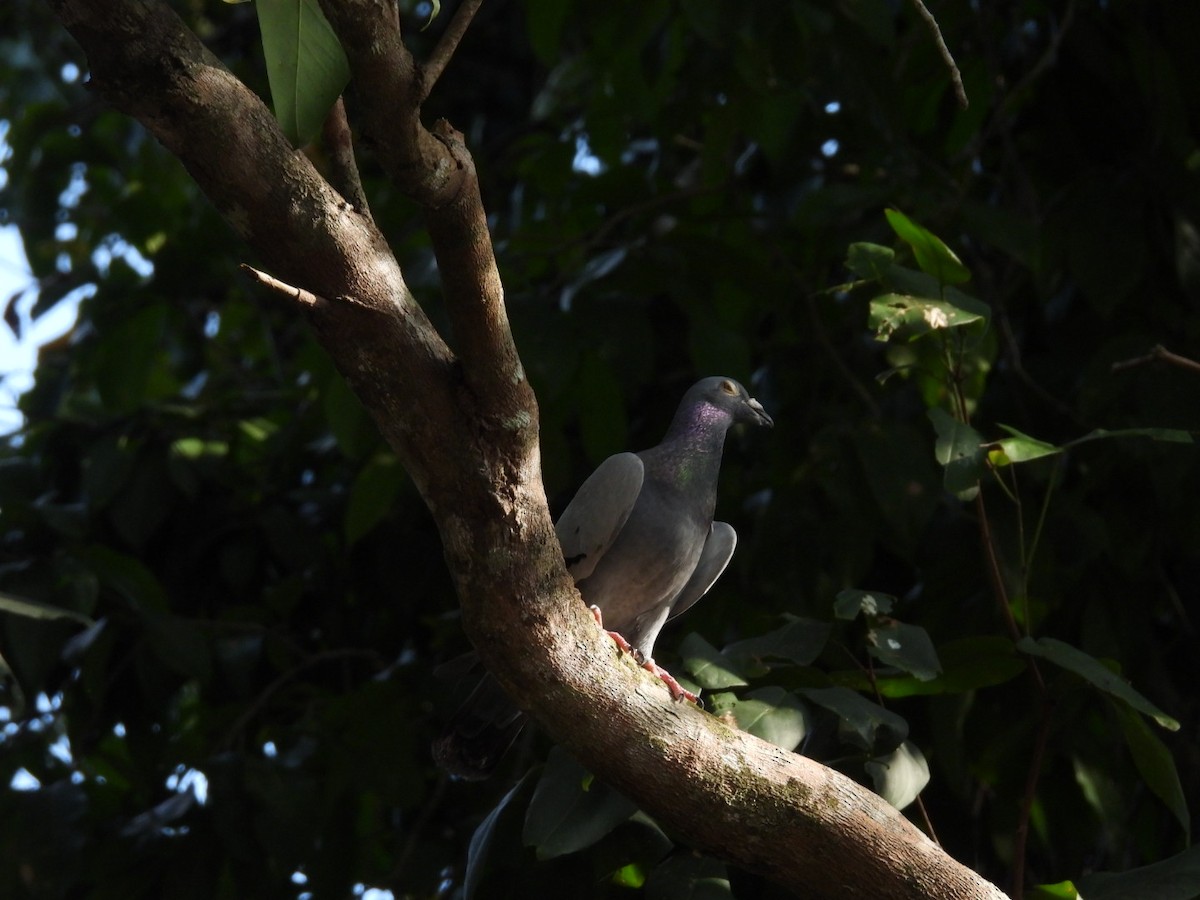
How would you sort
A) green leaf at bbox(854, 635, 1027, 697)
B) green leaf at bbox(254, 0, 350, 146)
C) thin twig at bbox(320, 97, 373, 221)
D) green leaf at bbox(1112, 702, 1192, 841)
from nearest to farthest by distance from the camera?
green leaf at bbox(254, 0, 350, 146), thin twig at bbox(320, 97, 373, 221), green leaf at bbox(1112, 702, 1192, 841), green leaf at bbox(854, 635, 1027, 697)

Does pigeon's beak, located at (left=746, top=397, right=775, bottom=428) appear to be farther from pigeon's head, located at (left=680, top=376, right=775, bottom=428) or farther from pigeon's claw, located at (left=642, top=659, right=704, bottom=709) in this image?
pigeon's claw, located at (left=642, top=659, right=704, bottom=709)

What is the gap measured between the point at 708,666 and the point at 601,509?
0.62 m

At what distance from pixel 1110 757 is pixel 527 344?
1894 millimetres

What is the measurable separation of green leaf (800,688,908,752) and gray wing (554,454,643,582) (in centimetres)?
70

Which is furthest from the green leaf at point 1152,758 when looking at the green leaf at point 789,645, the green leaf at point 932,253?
the green leaf at point 932,253

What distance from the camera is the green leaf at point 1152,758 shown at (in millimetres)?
2334

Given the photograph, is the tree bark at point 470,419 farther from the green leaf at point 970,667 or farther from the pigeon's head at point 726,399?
the pigeon's head at point 726,399

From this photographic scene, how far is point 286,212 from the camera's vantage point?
5.69ft

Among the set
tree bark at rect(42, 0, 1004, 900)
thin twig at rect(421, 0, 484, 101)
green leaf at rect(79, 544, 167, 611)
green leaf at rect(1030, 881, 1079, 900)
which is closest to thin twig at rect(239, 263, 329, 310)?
tree bark at rect(42, 0, 1004, 900)

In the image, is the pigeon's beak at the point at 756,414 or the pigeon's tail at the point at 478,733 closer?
the pigeon's tail at the point at 478,733

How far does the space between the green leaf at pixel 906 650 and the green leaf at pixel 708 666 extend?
25 cm

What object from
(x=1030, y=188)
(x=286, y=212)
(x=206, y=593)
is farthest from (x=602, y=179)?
(x=286, y=212)

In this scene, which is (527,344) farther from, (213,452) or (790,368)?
(213,452)

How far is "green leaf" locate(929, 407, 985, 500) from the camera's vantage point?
2305 mm
